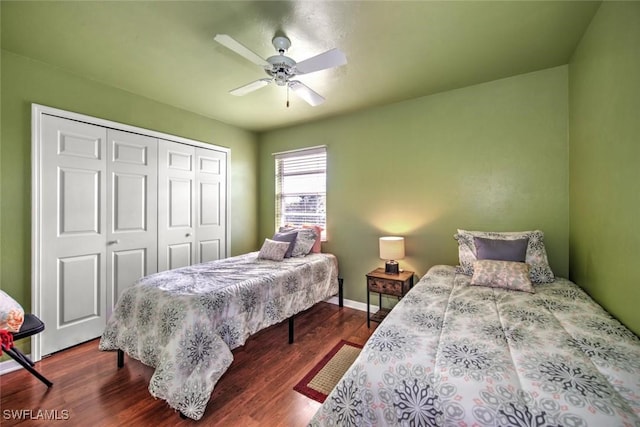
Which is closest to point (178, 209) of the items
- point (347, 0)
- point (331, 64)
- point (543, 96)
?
point (331, 64)

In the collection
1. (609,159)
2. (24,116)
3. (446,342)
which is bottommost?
(446,342)

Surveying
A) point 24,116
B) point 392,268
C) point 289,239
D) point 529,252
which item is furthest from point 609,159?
point 24,116

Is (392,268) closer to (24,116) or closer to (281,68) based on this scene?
(281,68)

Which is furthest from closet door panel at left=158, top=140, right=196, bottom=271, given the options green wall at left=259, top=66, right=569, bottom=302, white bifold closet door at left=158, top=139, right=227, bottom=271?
green wall at left=259, top=66, right=569, bottom=302

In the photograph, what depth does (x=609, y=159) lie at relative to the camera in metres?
1.66

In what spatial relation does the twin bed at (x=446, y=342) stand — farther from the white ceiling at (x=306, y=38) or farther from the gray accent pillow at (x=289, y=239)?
the white ceiling at (x=306, y=38)

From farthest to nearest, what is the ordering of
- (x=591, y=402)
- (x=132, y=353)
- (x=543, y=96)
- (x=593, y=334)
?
(x=543, y=96), (x=132, y=353), (x=593, y=334), (x=591, y=402)

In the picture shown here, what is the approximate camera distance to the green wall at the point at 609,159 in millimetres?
1399

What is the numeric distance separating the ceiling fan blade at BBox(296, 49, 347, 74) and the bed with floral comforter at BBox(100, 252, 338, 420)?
5.85ft

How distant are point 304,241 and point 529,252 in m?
2.34

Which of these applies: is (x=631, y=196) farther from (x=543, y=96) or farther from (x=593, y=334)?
(x=543, y=96)

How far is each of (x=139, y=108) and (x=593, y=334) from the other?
4.22 m

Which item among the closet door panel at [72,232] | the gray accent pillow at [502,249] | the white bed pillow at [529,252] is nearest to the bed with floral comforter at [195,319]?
the closet door panel at [72,232]

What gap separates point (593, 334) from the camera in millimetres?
1268
